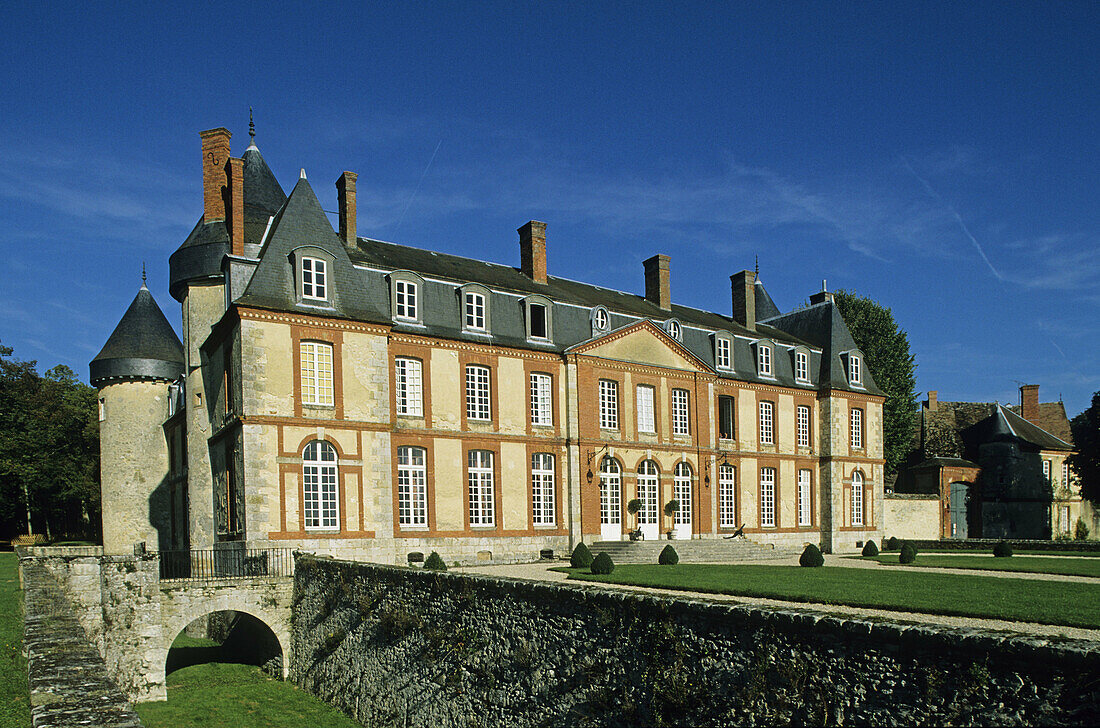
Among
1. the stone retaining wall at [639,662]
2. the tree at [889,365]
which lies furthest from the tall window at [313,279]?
the tree at [889,365]

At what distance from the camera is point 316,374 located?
2073 cm

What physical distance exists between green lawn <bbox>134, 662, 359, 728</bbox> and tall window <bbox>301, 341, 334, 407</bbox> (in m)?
6.71

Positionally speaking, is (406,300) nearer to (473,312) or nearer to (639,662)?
(473,312)

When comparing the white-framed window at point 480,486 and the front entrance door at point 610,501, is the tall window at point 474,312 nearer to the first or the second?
the white-framed window at point 480,486

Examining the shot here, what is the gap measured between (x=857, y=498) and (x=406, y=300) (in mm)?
21482

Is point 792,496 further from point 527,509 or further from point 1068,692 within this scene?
point 1068,692

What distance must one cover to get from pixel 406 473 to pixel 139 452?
13.7m

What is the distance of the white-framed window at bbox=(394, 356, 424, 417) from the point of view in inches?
894

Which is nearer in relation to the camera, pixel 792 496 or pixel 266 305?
pixel 266 305

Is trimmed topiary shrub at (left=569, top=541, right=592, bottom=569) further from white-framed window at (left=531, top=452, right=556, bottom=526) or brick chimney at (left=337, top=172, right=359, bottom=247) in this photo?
brick chimney at (left=337, top=172, right=359, bottom=247)

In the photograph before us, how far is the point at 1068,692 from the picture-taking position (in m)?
5.66

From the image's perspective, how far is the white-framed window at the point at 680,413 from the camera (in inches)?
1126

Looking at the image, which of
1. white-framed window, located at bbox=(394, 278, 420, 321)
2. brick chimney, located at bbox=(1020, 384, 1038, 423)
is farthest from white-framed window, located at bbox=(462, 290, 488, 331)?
brick chimney, located at bbox=(1020, 384, 1038, 423)

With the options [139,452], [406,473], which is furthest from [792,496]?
[139,452]
